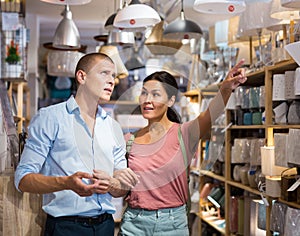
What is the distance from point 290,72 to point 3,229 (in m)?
1.61

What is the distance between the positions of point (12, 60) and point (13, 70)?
8 centimetres

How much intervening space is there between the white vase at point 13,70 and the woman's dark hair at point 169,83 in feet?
7.43

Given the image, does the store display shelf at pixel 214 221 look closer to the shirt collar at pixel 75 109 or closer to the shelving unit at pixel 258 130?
the shelving unit at pixel 258 130

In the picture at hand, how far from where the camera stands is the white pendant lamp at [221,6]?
7.21 feet

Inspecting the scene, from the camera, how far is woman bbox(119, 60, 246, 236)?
174 cm

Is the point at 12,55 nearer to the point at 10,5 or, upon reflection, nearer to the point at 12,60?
the point at 12,60

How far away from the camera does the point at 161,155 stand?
1.75 meters

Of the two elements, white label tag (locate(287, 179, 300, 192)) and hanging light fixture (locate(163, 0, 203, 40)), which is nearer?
white label tag (locate(287, 179, 300, 192))

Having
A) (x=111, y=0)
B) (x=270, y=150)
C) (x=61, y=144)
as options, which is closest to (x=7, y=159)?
(x=61, y=144)

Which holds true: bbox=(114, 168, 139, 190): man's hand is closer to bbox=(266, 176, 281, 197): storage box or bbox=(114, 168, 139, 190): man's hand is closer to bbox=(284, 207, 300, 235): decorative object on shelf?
bbox=(284, 207, 300, 235): decorative object on shelf

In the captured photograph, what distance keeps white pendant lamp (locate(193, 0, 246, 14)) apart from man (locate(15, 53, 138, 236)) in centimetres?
70

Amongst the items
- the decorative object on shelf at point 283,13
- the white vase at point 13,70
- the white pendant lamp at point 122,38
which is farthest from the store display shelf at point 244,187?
the white vase at point 13,70

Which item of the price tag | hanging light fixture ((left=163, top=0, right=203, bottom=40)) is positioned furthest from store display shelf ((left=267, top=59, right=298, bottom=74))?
the price tag

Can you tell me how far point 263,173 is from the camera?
9.29 feet
